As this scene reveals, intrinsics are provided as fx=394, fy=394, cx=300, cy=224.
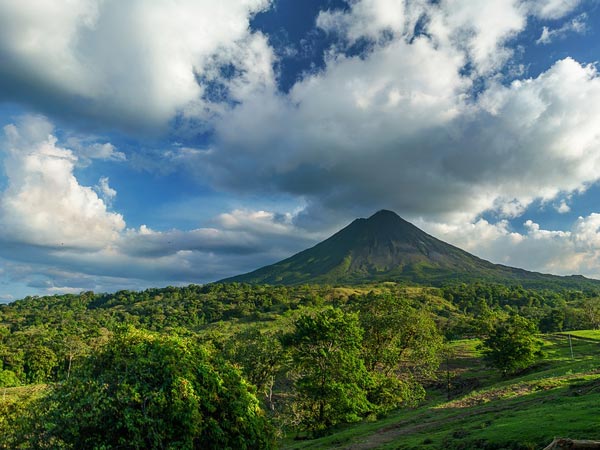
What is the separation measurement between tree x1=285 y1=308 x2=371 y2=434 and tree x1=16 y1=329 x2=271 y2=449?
55.7 ft

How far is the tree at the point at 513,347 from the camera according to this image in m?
57.4

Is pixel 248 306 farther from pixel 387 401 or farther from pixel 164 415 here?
pixel 164 415

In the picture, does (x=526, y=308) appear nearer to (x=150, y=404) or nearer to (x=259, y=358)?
(x=259, y=358)

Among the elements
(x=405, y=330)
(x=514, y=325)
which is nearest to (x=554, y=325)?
(x=514, y=325)

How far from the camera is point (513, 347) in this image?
5772cm

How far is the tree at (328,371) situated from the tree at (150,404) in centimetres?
1697

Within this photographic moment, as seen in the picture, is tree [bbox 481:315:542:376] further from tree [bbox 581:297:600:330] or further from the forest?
tree [bbox 581:297:600:330]

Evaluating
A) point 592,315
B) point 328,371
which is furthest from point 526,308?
point 328,371

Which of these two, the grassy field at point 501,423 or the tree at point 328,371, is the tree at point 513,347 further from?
the tree at point 328,371

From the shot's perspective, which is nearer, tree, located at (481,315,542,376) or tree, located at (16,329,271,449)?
tree, located at (16,329,271,449)

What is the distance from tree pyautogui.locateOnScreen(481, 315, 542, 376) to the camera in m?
57.4

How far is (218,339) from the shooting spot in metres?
86.1

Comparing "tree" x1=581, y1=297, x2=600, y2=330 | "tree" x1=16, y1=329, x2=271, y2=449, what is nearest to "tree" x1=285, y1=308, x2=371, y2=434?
"tree" x1=16, y1=329, x2=271, y2=449

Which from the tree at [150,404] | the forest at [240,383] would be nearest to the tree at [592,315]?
the forest at [240,383]
